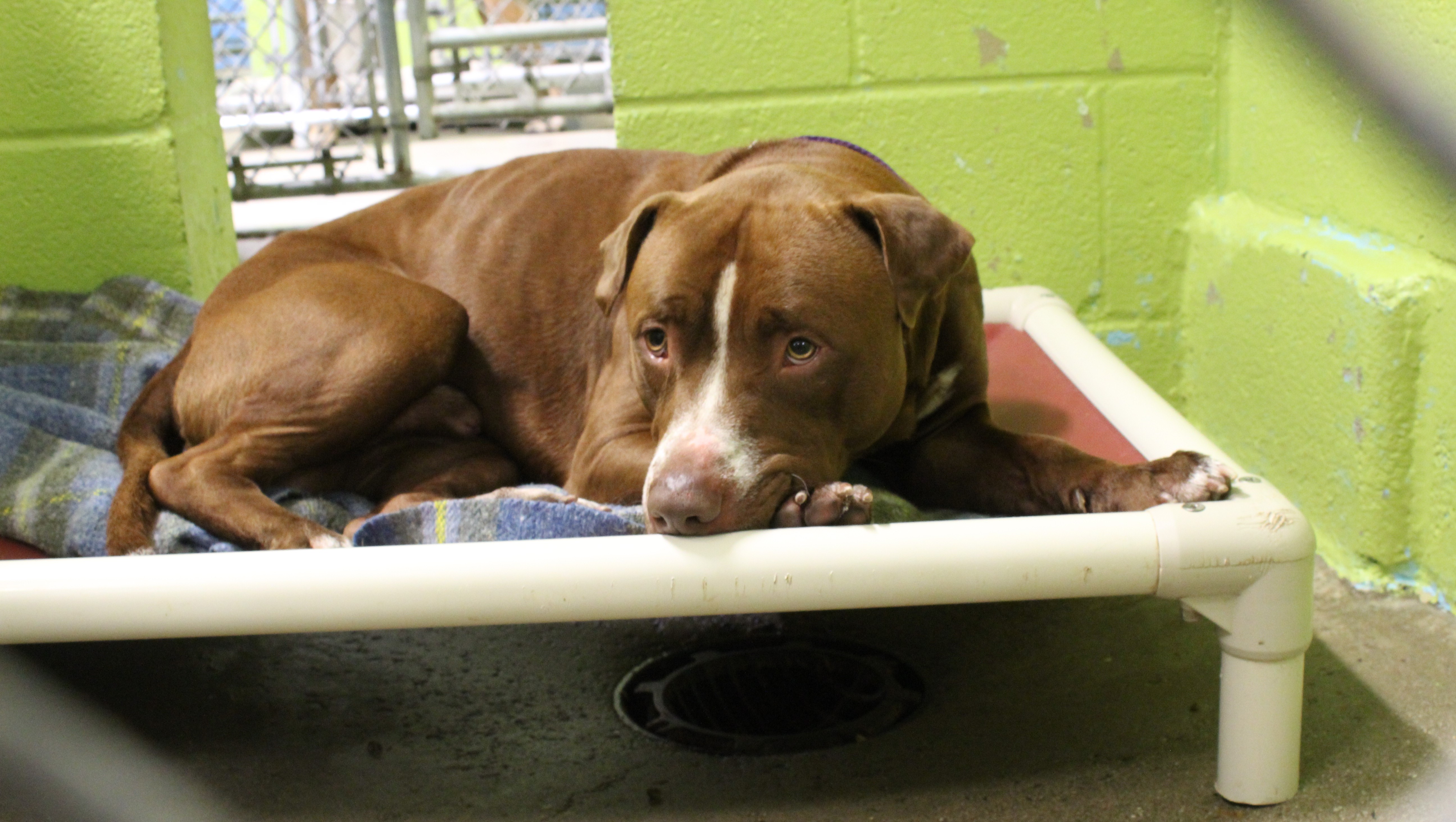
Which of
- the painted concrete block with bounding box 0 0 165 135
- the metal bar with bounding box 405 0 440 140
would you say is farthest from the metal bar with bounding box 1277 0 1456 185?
the metal bar with bounding box 405 0 440 140

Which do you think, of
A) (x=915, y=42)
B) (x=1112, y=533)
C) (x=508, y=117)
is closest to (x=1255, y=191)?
(x=915, y=42)

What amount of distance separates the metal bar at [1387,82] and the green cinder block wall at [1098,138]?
Answer: 2.55m

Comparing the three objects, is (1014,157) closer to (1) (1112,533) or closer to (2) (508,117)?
(1) (1112,533)

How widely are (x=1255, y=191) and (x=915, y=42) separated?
906mm

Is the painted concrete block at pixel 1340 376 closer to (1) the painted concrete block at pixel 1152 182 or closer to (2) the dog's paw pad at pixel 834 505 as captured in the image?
(1) the painted concrete block at pixel 1152 182

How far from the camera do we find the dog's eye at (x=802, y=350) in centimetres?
183

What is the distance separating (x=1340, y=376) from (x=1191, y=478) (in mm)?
907

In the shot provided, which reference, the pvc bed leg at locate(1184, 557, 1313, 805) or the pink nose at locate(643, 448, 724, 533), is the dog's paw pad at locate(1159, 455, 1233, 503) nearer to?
the pvc bed leg at locate(1184, 557, 1313, 805)

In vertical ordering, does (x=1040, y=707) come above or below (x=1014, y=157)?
below

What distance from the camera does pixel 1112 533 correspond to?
1.69 m

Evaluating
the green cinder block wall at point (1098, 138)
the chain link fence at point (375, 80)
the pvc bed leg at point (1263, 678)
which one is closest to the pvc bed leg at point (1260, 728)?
the pvc bed leg at point (1263, 678)

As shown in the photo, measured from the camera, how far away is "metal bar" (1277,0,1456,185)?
1.02ft

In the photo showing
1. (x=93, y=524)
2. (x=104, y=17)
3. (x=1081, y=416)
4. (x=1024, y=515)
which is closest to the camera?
(x=1024, y=515)

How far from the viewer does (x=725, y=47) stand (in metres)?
3.12
